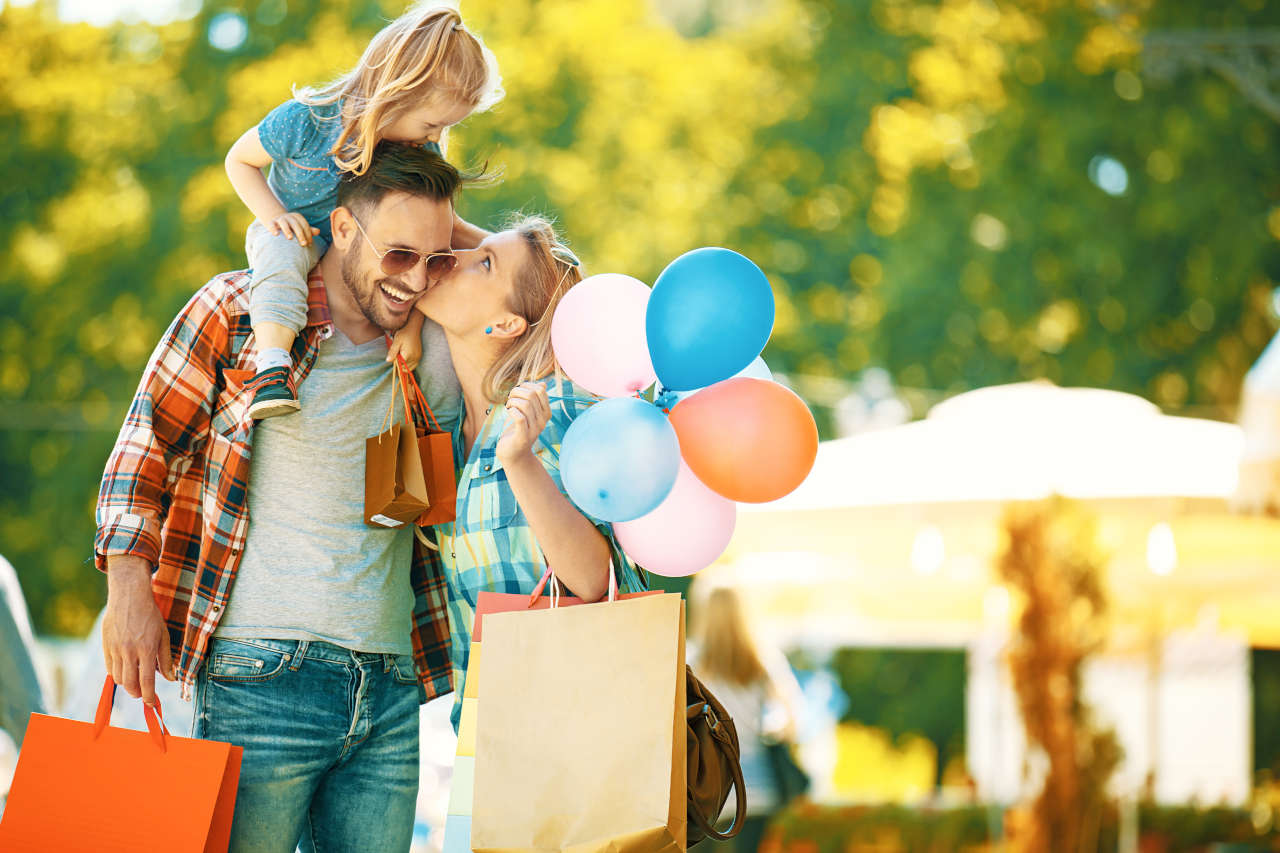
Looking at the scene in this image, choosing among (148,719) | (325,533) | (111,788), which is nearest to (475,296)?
(325,533)

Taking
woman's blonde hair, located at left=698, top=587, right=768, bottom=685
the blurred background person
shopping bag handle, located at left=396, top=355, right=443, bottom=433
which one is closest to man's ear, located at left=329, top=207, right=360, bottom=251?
shopping bag handle, located at left=396, top=355, right=443, bottom=433

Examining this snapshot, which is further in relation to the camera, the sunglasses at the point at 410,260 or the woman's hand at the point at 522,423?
the sunglasses at the point at 410,260

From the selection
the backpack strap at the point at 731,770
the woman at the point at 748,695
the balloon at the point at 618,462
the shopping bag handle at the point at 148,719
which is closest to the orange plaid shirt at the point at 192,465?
the shopping bag handle at the point at 148,719

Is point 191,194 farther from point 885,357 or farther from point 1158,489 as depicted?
point 1158,489

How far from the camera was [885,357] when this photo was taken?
12.0 m

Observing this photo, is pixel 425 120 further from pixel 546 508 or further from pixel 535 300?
pixel 546 508

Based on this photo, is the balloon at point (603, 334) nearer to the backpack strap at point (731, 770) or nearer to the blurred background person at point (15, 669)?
the backpack strap at point (731, 770)

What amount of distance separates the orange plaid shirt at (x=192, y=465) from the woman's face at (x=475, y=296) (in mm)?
227

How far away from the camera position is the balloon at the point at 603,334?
231cm

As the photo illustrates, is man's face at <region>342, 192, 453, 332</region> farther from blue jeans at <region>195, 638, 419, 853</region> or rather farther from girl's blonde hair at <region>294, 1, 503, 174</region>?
blue jeans at <region>195, 638, 419, 853</region>

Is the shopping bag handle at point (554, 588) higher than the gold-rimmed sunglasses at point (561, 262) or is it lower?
lower

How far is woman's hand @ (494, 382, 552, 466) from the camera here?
2141mm

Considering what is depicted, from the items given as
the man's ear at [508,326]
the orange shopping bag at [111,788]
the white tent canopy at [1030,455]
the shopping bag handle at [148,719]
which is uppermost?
the white tent canopy at [1030,455]

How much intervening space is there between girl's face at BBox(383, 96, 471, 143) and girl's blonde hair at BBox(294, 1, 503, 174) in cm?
1
